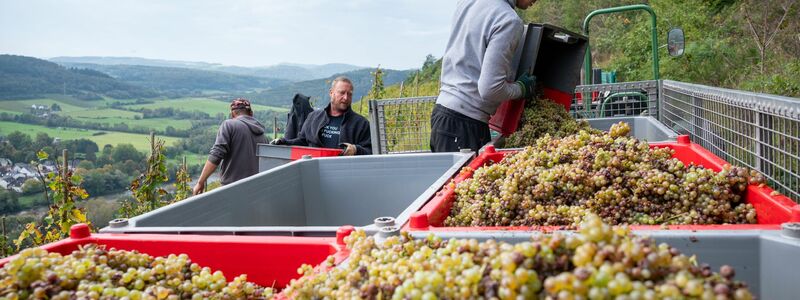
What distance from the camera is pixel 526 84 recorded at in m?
3.11

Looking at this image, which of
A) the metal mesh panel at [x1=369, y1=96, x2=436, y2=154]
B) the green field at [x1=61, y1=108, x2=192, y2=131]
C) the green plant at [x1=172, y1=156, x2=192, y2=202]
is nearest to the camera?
the metal mesh panel at [x1=369, y1=96, x2=436, y2=154]

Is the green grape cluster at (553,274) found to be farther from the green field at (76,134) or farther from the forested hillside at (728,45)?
the green field at (76,134)

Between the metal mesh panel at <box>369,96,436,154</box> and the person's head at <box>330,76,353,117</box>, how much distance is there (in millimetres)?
406

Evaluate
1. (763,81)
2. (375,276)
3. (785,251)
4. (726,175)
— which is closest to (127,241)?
(375,276)

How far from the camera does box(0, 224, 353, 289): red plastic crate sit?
51.1 inches

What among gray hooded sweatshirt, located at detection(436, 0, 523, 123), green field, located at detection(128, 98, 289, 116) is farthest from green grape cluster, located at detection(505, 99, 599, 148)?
green field, located at detection(128, 98, 289, 116)

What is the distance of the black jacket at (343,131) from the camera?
15.3 feet

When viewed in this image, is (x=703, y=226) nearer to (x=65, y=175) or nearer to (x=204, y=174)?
(x=204, y=174)

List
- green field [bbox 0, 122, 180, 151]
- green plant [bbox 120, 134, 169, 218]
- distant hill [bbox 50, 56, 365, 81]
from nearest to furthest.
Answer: green plant [bbox 120, 134, 169, 218] → green field [bbox 0, 122, 180, 151] → distant hill [bbox 50, 56, 365, 81]

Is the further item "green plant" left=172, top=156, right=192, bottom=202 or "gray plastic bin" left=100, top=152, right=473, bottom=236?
"green plant" left=172, top=156, right=192, bottom=202

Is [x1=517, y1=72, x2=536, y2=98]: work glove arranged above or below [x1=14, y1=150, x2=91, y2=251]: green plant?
above

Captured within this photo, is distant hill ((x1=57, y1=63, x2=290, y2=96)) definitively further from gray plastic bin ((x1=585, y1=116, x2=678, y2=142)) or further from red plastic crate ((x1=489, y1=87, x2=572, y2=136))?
red plastic crate ((x1=489, y1=87, x2=572, y2=136))

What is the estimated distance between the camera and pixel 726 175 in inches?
64.1

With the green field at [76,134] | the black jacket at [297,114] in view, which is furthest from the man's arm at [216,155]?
the green field at [76,134]
